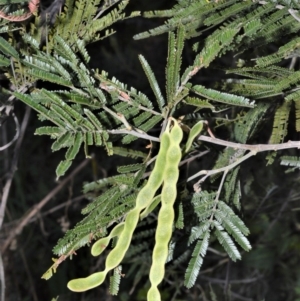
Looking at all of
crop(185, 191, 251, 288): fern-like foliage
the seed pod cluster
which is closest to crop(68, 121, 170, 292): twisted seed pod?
the seed pod cluster

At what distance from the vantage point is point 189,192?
3.36 ft

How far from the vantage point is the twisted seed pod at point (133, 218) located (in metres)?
0.79

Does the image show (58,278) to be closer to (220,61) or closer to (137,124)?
(220,61)

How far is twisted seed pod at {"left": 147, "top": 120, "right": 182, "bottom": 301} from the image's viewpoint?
0.78 metres

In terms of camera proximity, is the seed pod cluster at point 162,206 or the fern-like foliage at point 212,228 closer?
the seed pod cluster at point 162,206

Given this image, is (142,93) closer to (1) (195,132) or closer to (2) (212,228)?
(1) (195,132)

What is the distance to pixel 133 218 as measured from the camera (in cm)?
80

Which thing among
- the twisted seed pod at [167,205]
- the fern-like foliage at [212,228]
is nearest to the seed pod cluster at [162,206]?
the twisted seed pod at [167,205]

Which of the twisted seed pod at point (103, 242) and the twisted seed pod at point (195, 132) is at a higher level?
the twisted seed pod at point (195, 132)

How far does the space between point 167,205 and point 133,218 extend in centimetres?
5

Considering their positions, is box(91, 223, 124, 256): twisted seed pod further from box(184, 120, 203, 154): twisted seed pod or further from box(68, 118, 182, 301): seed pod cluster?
box(184, 120, 203, 154): twisted seed pod

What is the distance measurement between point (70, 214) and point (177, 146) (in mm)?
1500

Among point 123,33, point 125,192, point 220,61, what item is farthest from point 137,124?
point 123,33

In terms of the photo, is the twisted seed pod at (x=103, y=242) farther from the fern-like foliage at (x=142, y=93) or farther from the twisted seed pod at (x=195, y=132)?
the twisted seed pod at (x=195, y=132)
